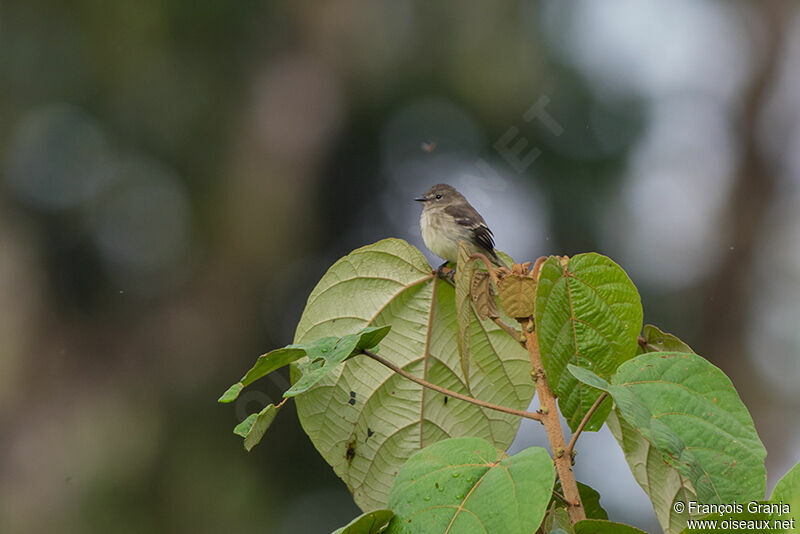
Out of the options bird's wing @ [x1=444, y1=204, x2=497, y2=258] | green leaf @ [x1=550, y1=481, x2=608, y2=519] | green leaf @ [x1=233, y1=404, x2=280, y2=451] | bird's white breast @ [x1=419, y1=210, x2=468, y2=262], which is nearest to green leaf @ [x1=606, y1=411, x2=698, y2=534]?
green leaf @ [x1=550, y1=481, x2=608, y2=519]

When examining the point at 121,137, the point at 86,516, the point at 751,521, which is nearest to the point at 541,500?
the point at 751,521

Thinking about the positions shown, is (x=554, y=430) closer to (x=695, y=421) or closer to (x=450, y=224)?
(x=695, y=421)

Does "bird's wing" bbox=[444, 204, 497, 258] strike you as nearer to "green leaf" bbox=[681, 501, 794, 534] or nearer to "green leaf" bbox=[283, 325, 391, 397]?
"green leaf" bbox=[283, 325, 391, 397]

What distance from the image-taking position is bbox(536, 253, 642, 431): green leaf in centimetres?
62

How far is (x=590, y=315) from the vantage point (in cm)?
64

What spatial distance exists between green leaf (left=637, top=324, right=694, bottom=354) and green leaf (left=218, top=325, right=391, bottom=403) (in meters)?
0.29

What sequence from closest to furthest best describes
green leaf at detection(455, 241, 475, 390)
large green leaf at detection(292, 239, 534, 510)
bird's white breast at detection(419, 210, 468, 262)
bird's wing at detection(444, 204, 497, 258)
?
green leaf at detection(455, 241, 475, 390), large green leaf at detection(292, 239, 534, 510), bird's white breast at detection(419, 210, 468, 262), bird's wing at detection(444, 204, 497, 258)

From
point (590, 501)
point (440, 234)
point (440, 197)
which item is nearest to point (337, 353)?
point (590, 501)

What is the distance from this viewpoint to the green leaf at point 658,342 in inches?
26.7

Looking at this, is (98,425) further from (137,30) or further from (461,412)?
(461,412)

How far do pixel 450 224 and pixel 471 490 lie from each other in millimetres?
1376

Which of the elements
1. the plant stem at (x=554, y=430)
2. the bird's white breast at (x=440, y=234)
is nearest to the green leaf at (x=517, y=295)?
the plant stem at (x=554, y=430)

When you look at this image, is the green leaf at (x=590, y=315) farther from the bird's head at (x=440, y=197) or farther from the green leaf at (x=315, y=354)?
the bird's head at (x=440, y=197)

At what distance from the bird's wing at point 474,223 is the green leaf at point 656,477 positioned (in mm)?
1175
